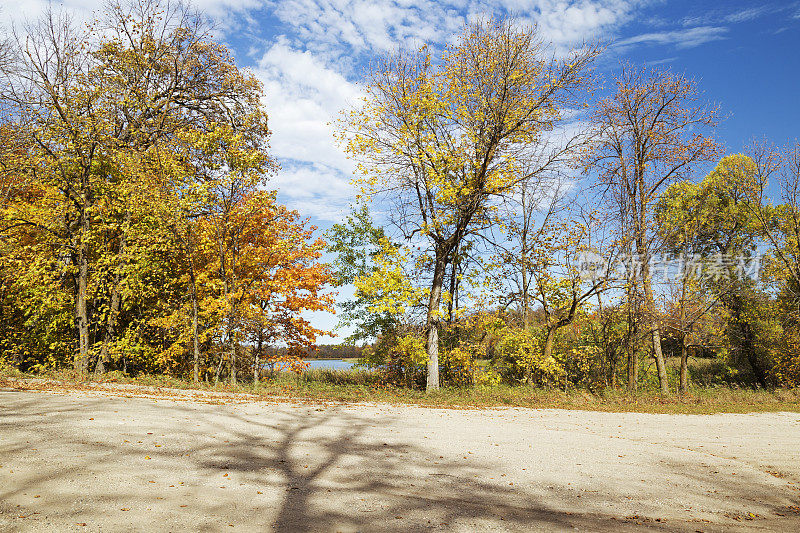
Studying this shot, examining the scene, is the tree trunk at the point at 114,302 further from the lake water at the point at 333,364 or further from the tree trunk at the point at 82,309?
the lake water at the point at 333,364

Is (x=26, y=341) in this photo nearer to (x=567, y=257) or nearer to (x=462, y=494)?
(x=462, y=494)

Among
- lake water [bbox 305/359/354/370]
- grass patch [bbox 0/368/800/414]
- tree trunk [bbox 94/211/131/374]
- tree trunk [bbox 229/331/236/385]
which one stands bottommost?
grass patch [bbox 0/368/800/414]

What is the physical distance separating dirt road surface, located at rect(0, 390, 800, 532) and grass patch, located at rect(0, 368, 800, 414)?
3.75m

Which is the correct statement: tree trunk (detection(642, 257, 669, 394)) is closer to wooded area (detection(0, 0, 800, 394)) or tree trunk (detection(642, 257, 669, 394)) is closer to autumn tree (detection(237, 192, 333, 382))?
wooded area (detection(0, 0, 800, 394))

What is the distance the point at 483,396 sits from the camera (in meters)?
16.2

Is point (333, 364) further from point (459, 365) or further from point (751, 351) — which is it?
point (751, 351)

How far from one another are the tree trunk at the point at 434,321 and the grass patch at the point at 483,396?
722 millimetres

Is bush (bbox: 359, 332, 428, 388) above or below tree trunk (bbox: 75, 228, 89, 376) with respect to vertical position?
below

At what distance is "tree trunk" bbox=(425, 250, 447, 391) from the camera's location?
17922 millimetres

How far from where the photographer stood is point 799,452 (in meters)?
9.03

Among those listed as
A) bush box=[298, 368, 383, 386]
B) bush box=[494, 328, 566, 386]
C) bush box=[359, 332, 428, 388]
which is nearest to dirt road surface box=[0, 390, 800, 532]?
bush box=[494, 328, 566, 386]

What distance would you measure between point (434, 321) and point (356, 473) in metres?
11.8

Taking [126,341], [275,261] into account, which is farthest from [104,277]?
[275,261]

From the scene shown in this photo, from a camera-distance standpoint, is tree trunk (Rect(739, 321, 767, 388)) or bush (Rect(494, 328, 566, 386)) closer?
bush (Rect(494, 328, 566, 386))
